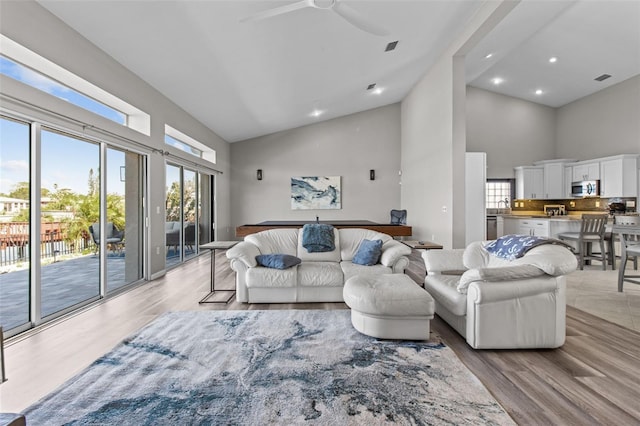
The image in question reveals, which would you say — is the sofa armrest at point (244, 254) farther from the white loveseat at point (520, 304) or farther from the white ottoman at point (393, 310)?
the white loveseat at point (520, 304)

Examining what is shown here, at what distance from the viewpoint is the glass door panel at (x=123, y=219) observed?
13.4ft

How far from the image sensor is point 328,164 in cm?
895

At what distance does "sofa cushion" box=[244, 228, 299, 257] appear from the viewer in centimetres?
409

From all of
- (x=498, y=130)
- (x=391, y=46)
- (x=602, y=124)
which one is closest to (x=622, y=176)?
(x=602, y=124)

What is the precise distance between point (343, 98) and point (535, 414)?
687 centimetres

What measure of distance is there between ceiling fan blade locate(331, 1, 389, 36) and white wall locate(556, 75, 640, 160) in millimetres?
7063

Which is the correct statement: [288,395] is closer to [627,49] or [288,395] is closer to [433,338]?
[433,338]

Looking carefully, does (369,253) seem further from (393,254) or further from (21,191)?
(21,191)

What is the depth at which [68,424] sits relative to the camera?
162 centimetres

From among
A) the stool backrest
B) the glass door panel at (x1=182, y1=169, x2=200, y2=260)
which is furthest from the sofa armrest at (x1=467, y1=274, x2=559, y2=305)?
the glass door panel at (x1=182, y1=169, x2=200, y2=260)

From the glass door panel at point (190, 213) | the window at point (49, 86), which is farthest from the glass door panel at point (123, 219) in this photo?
the glass door panel at point (190, 213)

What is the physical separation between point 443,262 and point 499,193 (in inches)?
255

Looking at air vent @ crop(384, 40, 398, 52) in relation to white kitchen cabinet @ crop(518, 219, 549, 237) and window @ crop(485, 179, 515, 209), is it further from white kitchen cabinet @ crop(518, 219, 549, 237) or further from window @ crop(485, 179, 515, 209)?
window @ crop(485, 179, 515, 209)

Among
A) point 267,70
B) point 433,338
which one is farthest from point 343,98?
point 433,338
